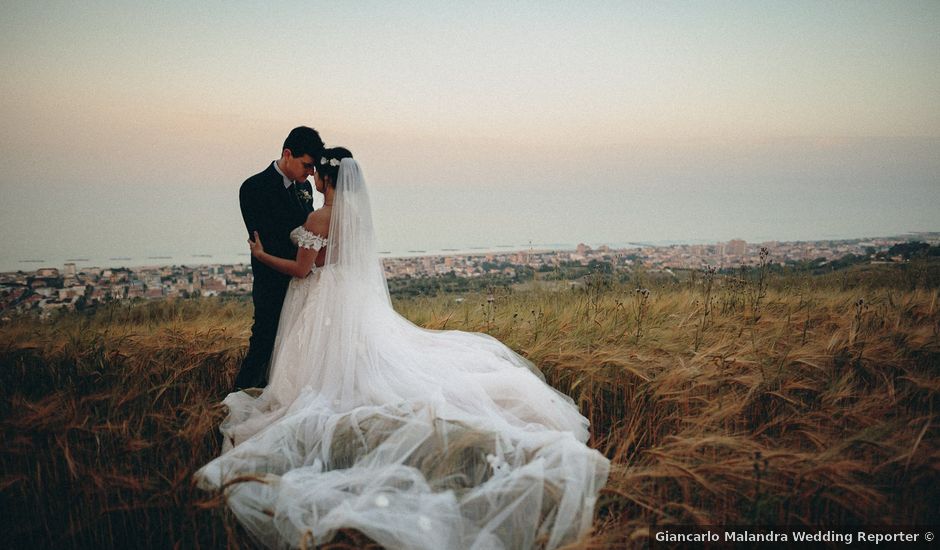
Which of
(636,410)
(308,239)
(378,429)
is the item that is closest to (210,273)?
(308,239)

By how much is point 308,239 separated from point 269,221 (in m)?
0.43

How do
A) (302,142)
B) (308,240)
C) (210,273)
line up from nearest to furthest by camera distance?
(308,240) → (302,142) → (210,273)

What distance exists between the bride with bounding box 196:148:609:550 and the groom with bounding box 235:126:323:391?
0.42ft

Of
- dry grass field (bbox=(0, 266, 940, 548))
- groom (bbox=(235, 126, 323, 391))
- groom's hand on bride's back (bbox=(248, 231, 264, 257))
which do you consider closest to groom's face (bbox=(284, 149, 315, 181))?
groom (bbox=(235, 126, 323, 391))

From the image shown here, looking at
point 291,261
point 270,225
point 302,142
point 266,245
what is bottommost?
point 291,261

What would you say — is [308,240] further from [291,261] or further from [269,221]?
[269,221]

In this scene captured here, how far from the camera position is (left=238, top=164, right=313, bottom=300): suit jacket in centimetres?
389

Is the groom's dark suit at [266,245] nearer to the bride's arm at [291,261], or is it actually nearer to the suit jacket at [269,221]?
the suit jacket at [269,221]

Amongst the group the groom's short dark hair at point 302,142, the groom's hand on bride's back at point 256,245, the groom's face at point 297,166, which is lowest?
the groom's hand on bride's back at point 256,245

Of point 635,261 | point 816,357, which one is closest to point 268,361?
point 816,357


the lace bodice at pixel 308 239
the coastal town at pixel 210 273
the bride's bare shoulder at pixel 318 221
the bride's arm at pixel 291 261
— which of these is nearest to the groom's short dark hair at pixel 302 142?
the bride's bare shoulder at pixel 318 221

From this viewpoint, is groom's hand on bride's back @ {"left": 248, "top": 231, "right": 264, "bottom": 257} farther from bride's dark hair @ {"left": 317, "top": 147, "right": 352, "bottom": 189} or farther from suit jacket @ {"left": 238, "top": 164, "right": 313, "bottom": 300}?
bride's dark hair @ {"left": 317, "top": 147, "right": 352, "bottom": 189}

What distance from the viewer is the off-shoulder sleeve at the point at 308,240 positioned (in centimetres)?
371

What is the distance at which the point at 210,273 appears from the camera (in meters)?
9.05
